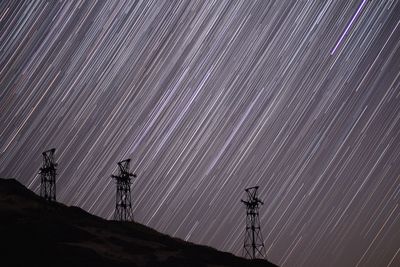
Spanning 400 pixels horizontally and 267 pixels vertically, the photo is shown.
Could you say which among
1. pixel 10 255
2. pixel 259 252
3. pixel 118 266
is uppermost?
pixel 259 252

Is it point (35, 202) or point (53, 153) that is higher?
point (53, 153)

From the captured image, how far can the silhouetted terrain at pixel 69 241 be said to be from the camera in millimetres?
29562

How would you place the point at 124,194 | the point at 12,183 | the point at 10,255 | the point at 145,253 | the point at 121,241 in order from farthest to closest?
the point at 124,194, the point at 12,183, the point at 121,241, the point at 145,253, the point at 10,255

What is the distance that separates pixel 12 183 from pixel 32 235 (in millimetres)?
22229

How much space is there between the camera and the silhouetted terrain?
29.6 meters

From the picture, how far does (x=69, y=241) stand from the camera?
117 feet

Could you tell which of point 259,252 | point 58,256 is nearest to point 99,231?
point 58,256

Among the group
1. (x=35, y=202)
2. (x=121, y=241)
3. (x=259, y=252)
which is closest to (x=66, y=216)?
(x=35, y=202)

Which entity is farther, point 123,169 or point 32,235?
point 123,169

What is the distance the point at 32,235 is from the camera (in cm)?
3319

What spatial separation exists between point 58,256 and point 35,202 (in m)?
17.6

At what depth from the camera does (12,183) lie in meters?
52.5

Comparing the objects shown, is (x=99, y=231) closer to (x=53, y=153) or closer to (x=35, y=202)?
(x=35, y=202)

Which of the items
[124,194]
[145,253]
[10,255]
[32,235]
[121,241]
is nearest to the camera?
[10,255]
